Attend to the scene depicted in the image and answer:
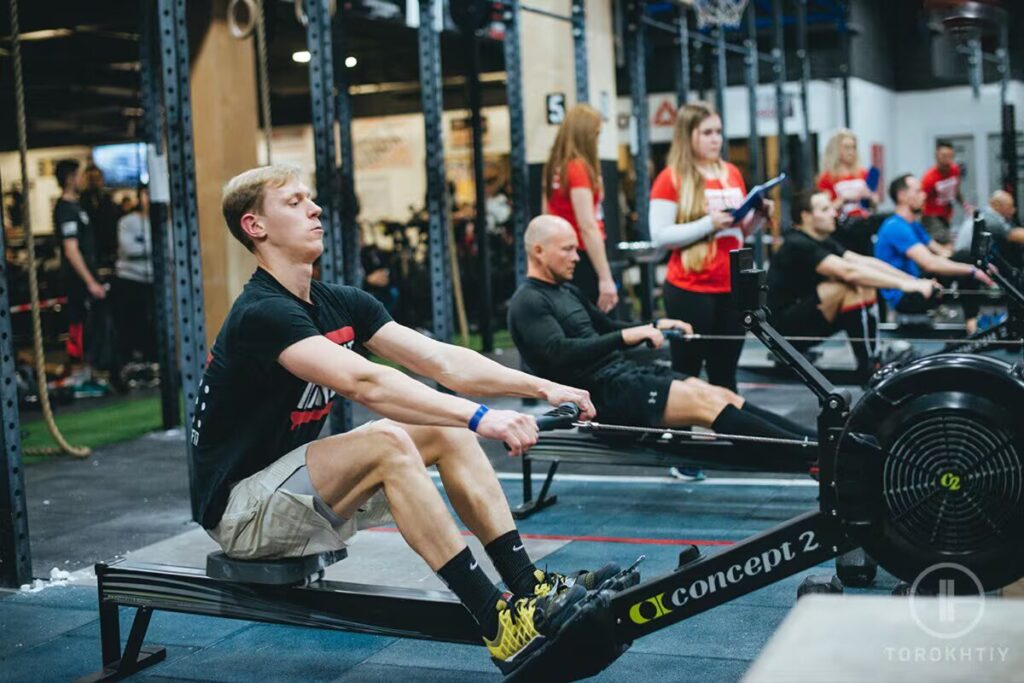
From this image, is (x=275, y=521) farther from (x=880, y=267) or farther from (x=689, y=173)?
(x=880, y=267)

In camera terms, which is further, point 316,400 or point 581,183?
point 581,183

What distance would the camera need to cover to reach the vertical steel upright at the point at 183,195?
4.68 metres

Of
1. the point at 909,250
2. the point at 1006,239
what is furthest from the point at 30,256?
the point at 909,250

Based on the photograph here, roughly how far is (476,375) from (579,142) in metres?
3.02

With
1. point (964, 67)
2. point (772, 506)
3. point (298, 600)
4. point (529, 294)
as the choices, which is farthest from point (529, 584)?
point (964, 67)

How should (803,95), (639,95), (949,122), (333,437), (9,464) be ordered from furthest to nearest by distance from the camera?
(949,122) → (803,95) → (639,95) → (9,464) → (333,437)

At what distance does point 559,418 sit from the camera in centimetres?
269

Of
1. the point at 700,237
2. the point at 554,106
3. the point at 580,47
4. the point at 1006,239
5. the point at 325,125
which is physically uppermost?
the point at 580,47

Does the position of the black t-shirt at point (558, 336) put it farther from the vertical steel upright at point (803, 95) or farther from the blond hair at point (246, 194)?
the vertical steel upright at point (803, 95)

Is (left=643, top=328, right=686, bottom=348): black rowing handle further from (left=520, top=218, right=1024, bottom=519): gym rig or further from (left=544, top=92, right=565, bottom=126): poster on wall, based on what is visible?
(left=544, top=92, right=565, bottom=126): poster on wall

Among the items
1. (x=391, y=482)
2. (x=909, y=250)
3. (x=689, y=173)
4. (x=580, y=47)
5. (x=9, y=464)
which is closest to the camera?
(x=391, y=482)

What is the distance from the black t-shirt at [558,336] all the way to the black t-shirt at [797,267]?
2.45 metres

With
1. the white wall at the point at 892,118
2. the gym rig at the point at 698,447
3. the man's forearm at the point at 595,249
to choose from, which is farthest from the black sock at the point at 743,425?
the white wall at the point at 892,118

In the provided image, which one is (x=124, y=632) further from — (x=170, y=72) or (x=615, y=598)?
(x=170, y=72)
